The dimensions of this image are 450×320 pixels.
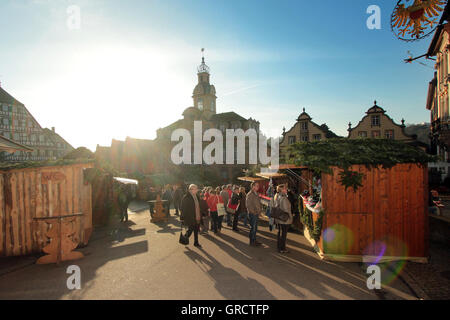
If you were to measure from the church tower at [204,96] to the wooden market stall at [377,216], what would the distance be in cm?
4524

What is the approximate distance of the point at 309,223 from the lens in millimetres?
8250

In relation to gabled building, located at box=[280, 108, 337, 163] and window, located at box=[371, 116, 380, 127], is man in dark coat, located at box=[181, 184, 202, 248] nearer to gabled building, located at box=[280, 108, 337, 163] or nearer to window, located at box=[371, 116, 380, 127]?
gabled building, located at box=[280, 108, 337, 163]

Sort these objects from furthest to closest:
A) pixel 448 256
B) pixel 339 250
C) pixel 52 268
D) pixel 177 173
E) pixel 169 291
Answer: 1. pixel 177 173
2. pixel 448 256
3. pixel 339 250
4. pixel 52 268
5. pixel 169 291

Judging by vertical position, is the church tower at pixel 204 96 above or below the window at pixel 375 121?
above

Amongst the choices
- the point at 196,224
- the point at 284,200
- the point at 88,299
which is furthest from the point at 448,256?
the point at 88,299

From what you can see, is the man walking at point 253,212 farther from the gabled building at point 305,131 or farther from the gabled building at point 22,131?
the gabled building at point 22,131

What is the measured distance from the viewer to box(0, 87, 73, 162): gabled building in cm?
4669

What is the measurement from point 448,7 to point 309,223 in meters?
16.2

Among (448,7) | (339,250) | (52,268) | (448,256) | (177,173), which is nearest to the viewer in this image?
(52,268)

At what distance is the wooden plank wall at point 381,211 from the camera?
21.5ft

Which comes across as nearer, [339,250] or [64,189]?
[339,250]

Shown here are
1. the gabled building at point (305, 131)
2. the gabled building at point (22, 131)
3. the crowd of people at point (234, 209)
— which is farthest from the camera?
the gabled building at point (22, 131)

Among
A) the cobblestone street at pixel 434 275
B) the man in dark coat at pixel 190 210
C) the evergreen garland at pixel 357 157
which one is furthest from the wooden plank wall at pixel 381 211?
the man in dark coat at pixel 190 210

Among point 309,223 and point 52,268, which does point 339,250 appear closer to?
point 309,223
